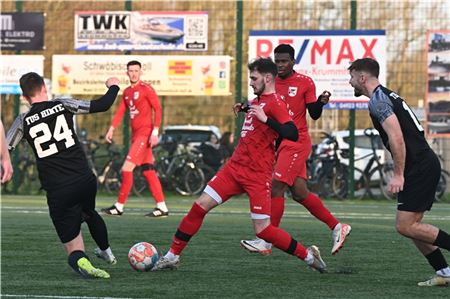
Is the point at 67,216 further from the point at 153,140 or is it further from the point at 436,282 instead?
the point at 153,140

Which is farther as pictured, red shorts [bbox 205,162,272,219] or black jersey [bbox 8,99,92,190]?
red shorts [bbox 205,162,272,219]

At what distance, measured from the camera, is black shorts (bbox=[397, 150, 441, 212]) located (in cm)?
916

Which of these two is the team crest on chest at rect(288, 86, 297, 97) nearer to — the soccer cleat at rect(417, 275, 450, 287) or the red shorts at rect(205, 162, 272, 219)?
the red shorts at rect(205, 162, 272, 219)

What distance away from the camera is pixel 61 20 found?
25953 millimetres

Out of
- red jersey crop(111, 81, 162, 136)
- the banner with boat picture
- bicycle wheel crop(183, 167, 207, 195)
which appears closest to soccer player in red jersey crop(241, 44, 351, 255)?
red jersey crop(111, 81, 162, 136)

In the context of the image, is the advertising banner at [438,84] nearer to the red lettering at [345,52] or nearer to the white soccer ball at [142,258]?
the red lettering at [345,52]

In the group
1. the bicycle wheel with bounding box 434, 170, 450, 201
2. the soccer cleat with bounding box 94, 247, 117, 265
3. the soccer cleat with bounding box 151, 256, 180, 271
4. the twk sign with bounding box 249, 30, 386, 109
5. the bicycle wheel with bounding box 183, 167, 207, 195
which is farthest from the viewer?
the twk sign with bounding box 249, 30, 386, 109

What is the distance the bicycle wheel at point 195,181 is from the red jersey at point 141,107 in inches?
246

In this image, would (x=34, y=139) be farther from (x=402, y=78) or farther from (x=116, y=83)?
(x=402, y=78)

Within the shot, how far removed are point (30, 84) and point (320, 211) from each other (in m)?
3.48

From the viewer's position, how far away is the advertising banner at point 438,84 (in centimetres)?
2358

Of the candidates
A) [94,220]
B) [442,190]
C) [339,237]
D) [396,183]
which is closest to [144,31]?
[442,190]

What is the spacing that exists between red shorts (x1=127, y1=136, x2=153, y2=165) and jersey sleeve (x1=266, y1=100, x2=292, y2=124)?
787 centimetres

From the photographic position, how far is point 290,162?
1170cm
